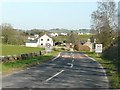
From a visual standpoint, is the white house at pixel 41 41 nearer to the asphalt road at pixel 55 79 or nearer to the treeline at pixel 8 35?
the treeline at pixel 8 35

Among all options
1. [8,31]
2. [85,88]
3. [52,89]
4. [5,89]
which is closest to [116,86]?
[85,88]

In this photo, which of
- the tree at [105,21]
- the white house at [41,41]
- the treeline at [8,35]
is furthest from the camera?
the white house at [41,41]

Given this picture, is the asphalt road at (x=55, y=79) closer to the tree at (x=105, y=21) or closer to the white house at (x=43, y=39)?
the tree at (x=105, y=21)

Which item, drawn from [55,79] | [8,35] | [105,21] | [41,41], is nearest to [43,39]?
[41,41]

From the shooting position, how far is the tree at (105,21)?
250 feet

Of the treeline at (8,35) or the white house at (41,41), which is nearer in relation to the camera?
the treeline at (8,35)

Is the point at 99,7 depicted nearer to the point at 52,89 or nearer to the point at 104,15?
the point at 104,15

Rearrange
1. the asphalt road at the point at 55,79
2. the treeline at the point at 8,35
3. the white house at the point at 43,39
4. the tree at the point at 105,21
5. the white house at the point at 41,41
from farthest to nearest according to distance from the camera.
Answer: the white house at the point at 43,39 → the white house at the point at 41,41 → the treeline at the point at 8,35 → the tree at the point at 105,21 → the asphalt road at the point at 55,79

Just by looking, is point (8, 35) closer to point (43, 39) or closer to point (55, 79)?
point (43, 39)

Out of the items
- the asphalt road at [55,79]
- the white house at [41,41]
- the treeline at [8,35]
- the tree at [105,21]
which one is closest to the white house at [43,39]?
the white house at [41,41]

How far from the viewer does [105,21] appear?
78062mm

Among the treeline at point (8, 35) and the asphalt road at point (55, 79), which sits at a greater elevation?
the treeline at point (8, 35)

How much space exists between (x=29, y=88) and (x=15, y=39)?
120807 millimetres

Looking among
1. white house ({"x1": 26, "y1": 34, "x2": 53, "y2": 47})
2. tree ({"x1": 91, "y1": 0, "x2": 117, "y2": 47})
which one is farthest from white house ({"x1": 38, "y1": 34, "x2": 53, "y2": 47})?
tree ({"x1": 91, "y1": 0, "x2": 117, "y2": 47})
